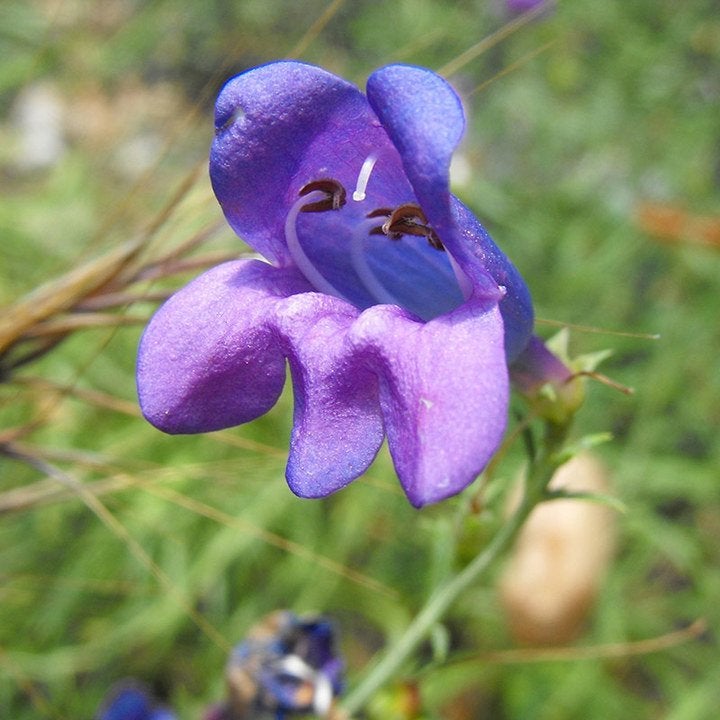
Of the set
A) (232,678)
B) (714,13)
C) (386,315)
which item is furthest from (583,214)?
(386,315)

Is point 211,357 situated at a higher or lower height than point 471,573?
higher

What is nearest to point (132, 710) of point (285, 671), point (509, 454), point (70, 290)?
point (285, 671)

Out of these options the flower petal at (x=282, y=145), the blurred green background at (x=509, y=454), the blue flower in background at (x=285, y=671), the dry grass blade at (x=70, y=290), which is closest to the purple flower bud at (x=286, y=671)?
the blue flower in background at (x=285, y=671)

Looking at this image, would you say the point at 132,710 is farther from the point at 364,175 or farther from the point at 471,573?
the point at 364,175

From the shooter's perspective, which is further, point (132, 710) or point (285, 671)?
point (132, 710)

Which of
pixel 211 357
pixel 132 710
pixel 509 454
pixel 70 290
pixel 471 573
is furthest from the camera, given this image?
pixel 509 454

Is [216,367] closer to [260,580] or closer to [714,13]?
[260,580]

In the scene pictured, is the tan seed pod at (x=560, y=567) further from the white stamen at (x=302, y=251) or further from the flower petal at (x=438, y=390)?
the flower petal at (x=438, y=390)

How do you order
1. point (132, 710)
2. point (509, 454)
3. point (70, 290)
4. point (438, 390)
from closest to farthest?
point (438, 390) → point (70, 290) → point (132, 710) → point (509, 454)
